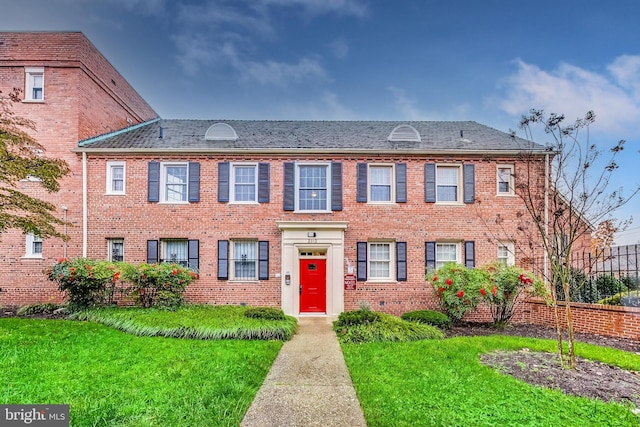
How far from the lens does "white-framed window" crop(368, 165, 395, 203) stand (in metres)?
12.8

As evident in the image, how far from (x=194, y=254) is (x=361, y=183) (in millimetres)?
6401

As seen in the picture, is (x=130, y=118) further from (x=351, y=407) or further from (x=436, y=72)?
(x=351, y=407)

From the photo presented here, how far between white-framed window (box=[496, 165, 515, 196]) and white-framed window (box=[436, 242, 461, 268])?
2.49m

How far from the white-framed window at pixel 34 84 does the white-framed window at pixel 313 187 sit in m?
9.82

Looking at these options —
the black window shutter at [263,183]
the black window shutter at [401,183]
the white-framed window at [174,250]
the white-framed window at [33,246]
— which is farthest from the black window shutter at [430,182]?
the white-framed window at [33,246]

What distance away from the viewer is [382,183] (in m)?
12.8

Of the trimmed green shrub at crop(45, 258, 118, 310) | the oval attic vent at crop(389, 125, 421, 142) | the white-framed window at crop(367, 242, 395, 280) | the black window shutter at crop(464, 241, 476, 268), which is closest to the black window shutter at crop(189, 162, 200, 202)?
the trimmed green shrub at crop(45, 258, 118, 310)

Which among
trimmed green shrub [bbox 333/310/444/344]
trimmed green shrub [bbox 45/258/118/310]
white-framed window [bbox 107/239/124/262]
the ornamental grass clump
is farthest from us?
white-framed window [bbox 107/239/124/262]

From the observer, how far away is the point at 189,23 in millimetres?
12469

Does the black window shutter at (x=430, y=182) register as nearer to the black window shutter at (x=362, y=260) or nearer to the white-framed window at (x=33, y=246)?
the black window shutter at (x=362, y=260)

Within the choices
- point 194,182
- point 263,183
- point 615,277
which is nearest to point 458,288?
point 615,277

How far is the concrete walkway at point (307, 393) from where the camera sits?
4258 mm

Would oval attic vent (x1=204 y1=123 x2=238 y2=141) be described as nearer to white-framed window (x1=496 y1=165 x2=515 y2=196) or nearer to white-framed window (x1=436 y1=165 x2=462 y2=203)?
white-framed window (x1=436 y1=165 x2=462 y2=203)

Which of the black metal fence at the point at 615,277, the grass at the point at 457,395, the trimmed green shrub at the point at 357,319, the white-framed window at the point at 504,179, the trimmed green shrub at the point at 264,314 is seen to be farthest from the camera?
the white-framed window at the point at 504,179
